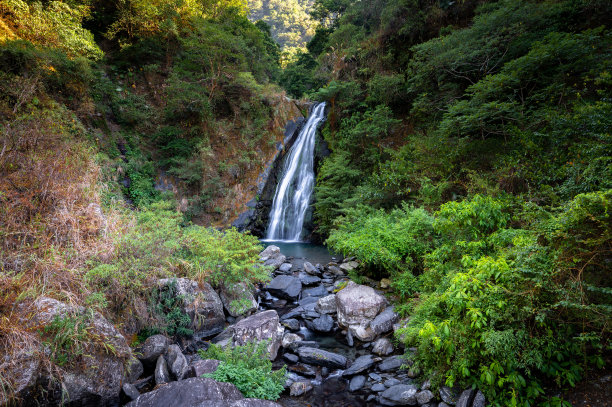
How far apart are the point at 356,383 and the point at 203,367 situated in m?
2.40

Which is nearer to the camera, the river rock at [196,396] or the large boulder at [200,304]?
the river rock at [196,396]

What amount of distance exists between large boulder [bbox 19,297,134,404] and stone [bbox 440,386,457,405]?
14.1ft

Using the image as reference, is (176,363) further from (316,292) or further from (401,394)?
(316,292)

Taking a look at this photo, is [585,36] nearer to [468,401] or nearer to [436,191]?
[436,191]

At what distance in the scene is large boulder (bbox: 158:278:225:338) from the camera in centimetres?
504

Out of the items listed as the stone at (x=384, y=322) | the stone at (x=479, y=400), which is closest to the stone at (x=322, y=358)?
the stone at (x=384, y=322)

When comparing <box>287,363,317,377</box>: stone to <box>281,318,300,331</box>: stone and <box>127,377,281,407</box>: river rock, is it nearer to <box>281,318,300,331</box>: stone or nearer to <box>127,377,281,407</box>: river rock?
<box>281,318,300,331</box>: stone

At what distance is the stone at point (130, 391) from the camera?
350 cm

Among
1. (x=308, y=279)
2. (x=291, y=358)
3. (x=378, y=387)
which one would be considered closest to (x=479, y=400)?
(x=378, y=387)

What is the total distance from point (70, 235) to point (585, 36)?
10858 millimetres

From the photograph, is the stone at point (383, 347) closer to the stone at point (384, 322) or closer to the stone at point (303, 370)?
the stone at point (384, 322)

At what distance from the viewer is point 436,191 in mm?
7699

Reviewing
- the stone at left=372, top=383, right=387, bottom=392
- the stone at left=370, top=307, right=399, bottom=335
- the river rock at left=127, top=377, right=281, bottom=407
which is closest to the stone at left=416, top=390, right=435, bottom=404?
the stone at left=372, top=383, right=387, bottom=392

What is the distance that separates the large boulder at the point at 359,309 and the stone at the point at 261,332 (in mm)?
1428
